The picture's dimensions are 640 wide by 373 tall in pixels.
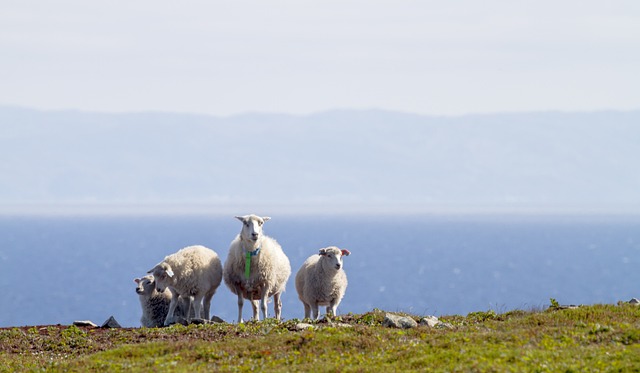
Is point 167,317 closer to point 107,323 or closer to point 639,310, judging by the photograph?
point 107,323

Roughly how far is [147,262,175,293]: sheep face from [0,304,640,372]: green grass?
12.1ft

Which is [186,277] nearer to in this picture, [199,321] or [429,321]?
[199,321]

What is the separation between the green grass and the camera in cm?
1594

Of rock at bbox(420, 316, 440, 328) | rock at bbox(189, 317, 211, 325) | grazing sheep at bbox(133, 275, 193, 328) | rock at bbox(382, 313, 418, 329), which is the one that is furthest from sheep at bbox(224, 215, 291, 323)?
rock at bbox(420, 316, 440, 328)

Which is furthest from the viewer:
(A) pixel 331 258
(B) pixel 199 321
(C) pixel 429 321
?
(A) pixel 331 258

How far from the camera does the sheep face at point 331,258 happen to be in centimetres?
2745

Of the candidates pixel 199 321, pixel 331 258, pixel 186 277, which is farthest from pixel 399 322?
pixel 186 277

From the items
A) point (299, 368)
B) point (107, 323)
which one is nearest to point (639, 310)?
point (299, 368)

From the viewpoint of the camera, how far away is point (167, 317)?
26.1 metres

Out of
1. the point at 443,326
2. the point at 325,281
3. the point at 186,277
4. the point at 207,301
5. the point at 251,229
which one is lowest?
the point at 207,301

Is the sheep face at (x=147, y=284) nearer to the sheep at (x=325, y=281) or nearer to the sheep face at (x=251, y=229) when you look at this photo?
the sheep face at (x=251, y=229)

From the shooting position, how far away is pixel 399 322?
20656 mm

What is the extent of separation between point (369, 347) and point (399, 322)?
2801 mm

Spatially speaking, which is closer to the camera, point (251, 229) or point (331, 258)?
point (251, 229)
